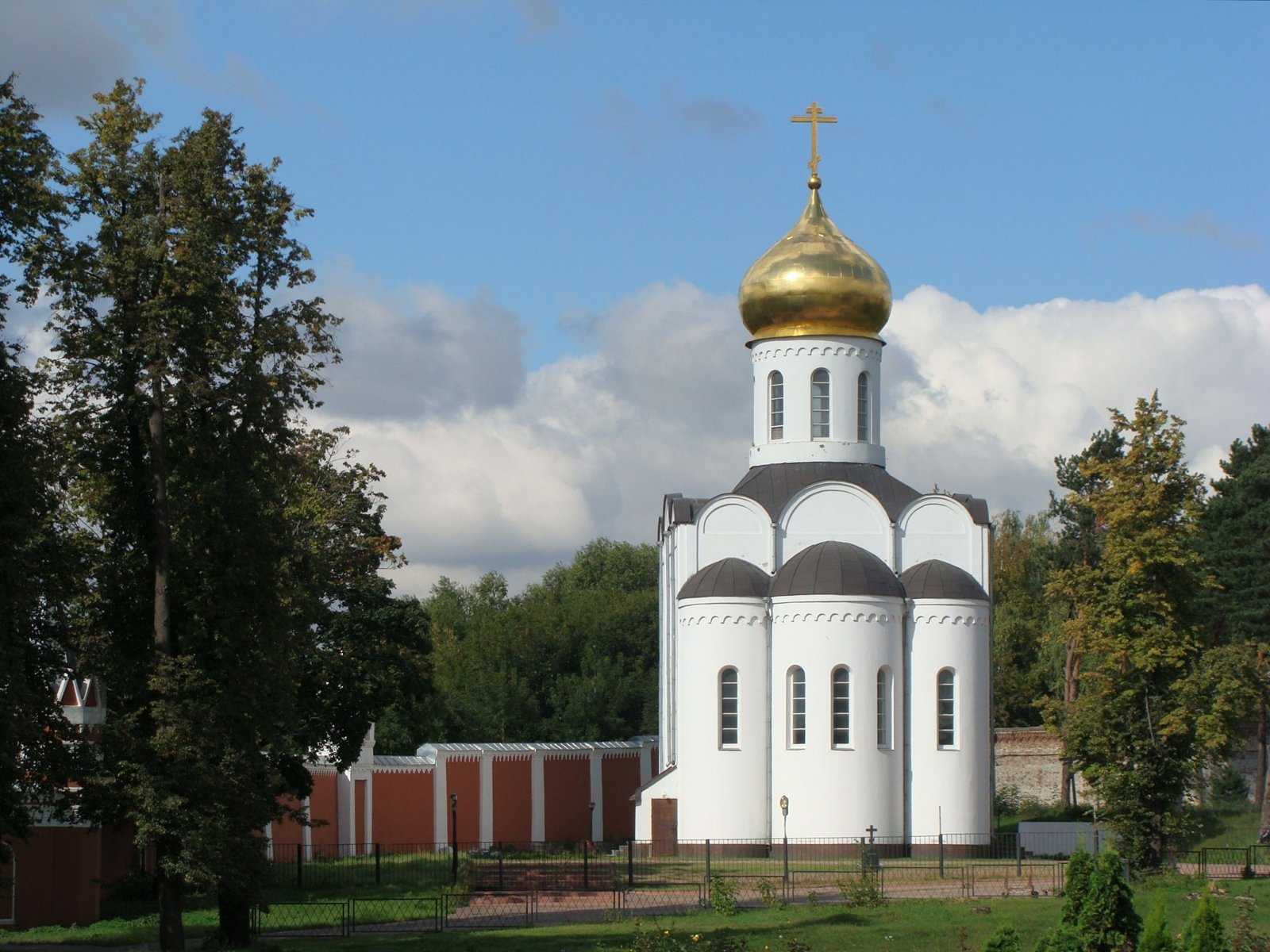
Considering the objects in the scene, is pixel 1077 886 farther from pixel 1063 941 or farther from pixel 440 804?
pixel 440 804

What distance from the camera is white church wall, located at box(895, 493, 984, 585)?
36.8 metres

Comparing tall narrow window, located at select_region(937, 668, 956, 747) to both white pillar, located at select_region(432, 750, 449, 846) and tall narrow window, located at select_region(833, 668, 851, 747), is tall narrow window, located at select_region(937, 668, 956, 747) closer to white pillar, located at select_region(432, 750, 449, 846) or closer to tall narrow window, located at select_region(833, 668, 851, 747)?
tall narrow window, located at select_region(833, 668, 851, 747)

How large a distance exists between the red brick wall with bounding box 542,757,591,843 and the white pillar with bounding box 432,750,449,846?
3.11 meters

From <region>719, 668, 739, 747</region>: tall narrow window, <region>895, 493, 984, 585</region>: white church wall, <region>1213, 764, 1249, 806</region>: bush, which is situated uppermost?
<region>895, 493, 984, 585</region>: white church wall

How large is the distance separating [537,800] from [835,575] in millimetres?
12286

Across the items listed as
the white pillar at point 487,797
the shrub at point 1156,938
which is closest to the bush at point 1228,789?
the white pillar at point 487,797

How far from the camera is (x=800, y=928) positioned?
22.4m

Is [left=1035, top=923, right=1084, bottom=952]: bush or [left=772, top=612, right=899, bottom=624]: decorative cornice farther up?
[left=772, top=612, right=899, bottom=624]: decorative cornice

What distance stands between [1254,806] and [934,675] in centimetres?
1200

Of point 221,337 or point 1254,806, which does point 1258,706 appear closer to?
point 1254,806

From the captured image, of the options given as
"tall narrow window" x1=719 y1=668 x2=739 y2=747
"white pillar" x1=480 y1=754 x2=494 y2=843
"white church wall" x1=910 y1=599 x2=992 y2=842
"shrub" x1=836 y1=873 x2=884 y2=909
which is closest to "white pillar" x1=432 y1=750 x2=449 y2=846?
"white pillar" x1=480 y1=754 x2=494 y2=843

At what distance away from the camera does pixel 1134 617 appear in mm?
29453

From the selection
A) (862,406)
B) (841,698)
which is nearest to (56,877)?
(841,698)

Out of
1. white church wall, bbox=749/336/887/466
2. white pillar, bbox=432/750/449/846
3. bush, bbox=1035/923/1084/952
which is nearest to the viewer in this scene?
bush, bbox=1035/923/1084/952
